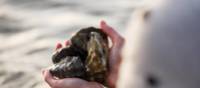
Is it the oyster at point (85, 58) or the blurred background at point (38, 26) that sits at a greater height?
the oyster at point (85, 58)

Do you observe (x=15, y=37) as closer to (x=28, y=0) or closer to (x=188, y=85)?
(x=28, y=0)

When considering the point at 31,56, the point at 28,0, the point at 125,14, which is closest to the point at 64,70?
the point at 31,56

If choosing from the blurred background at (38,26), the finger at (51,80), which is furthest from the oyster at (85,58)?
the blurred background at (38,26)

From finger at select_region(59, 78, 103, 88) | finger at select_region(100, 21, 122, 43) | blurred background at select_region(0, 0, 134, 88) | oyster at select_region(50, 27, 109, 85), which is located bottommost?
blurred background at select_region(0, 0, 134, 88)

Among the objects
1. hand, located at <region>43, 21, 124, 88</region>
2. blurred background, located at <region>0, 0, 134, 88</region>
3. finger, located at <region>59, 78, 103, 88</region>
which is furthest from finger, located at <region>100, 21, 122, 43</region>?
blurred background, located at <region>0, 0, 134, 88</region>

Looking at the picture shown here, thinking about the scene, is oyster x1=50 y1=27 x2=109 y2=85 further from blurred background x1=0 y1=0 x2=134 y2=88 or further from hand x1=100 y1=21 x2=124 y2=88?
blurred background x1=0 y1=0 x2=134 y2=88

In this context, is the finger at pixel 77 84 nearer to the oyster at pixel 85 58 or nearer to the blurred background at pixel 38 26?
the oyster at pixel 85 58
